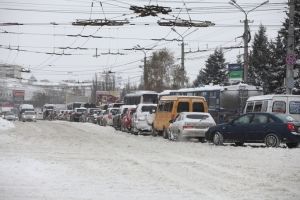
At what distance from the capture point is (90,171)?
45.9 feet

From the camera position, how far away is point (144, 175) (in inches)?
531

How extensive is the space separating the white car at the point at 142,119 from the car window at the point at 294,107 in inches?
378

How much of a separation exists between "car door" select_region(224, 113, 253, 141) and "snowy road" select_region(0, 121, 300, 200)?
194 inches

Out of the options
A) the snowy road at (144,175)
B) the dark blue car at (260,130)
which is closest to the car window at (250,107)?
the dark blue car at (260,130)

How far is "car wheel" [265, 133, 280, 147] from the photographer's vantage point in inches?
929

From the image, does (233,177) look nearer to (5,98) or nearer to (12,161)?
(12,161)

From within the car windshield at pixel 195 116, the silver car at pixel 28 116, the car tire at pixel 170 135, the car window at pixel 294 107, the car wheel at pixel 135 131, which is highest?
the car window at pixel 294 107

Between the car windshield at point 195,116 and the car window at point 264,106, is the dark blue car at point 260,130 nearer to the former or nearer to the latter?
the car windshield at point 195,116

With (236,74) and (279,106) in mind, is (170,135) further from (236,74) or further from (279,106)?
(236,74)

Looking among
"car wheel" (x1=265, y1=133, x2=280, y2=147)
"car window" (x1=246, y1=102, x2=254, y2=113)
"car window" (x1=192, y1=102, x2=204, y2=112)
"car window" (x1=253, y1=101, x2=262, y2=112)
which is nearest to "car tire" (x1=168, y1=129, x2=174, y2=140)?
"car window" (x1=192, y1=102, x2=204, y2=112)

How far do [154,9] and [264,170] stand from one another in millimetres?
14344

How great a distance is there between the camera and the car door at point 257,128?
79.0ft

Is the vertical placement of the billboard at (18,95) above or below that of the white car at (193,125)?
above

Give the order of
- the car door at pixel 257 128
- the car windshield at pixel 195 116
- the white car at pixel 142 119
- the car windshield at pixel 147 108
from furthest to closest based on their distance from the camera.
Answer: the car windshield at pixel 147 108 → the white car at pixel 142 119 → the car windshield at pixel 195 116 → the car door at pixel 257 128
